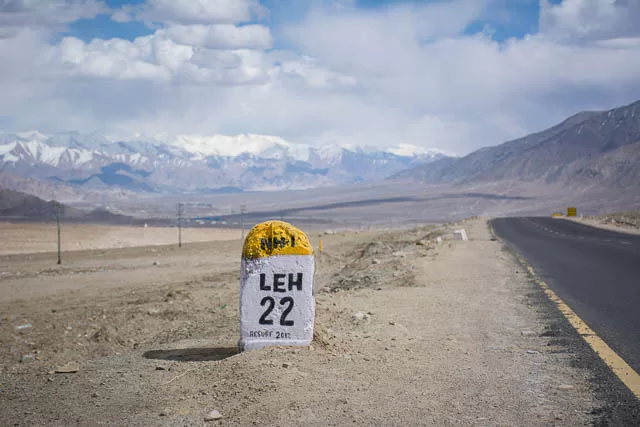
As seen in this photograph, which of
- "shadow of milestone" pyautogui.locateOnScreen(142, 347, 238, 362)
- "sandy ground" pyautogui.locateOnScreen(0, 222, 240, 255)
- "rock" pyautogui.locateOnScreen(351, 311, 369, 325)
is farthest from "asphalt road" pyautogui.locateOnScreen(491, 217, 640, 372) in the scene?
"sandy ground" pyautogui.locateOnScreen(0, 222, 240, 255)

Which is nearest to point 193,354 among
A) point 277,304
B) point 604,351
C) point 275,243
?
point 277,304

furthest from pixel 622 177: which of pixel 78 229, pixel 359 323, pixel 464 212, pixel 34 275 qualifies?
pixel 359 323

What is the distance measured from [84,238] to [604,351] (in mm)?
63972

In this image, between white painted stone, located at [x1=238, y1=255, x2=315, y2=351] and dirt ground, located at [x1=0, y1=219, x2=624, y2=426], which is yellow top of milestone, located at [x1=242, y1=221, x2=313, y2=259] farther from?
dirt ground, located at [x1=0, y1=219, x2=624, y2=426]

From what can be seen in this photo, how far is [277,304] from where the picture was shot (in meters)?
7.20

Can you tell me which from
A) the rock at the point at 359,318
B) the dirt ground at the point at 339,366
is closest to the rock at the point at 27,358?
the dirt ground at the point at 339,366

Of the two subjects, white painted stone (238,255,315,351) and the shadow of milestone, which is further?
the shadow of milestone

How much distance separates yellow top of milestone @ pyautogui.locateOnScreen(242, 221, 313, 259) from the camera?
23.2ft

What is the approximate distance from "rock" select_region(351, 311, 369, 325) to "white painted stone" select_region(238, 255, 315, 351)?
188 cm

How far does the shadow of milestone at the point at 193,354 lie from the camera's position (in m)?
7.57

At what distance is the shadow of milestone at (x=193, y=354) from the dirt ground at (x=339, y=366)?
0.09 ft

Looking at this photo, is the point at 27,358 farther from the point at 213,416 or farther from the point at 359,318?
the point at 213,416

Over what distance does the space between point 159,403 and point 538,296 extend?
768 cm

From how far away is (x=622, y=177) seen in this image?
186625 mm
